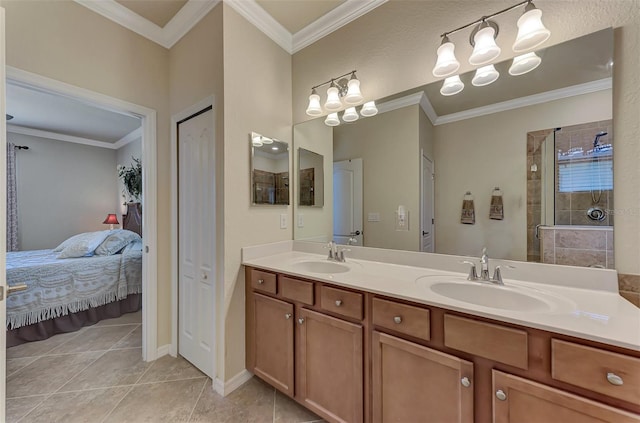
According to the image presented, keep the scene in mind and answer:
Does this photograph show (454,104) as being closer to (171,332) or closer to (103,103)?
(103,103)

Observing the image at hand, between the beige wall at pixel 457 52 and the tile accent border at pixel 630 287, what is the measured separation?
32 millimetres

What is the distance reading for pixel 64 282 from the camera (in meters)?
2.49

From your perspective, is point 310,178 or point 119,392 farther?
point 310,178

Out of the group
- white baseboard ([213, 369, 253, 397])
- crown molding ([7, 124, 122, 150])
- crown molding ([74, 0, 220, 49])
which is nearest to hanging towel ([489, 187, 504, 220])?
white baseboard ([213, 369, 253, 397])

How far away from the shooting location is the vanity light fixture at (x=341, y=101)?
67.9 inches

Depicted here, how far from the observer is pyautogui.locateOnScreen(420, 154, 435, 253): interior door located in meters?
1.52

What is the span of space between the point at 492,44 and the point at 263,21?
1.55m

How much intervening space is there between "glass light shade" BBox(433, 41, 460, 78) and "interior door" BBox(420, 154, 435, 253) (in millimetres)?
478

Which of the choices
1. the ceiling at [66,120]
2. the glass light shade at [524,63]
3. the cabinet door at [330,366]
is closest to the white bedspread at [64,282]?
the ceiling at [66,120]

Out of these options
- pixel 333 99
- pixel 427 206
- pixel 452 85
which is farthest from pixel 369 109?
pixel 427 206

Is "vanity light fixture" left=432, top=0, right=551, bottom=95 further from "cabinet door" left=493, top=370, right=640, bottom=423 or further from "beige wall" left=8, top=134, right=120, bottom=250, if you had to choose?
"beige wall" left=8, top=134, right=120, bottom=250

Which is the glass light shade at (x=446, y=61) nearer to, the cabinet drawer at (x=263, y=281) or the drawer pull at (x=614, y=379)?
the drawer pull at (x=614, y=379)

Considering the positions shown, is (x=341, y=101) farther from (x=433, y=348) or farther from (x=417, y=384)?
(x=417, y=384)

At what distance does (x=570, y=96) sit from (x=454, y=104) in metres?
0.50
